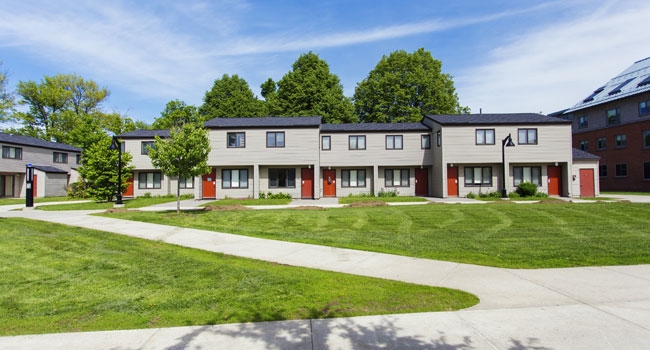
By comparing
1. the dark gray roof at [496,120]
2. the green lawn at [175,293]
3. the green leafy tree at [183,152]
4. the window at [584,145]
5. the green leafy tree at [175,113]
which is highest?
the green leafy tree at [175,113]

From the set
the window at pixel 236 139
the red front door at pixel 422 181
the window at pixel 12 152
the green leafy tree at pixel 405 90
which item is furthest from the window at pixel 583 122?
the window at pixel 12 152

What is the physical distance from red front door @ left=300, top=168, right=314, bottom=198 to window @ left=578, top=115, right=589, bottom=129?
35.1 metres

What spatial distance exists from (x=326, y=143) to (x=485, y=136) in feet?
42.5

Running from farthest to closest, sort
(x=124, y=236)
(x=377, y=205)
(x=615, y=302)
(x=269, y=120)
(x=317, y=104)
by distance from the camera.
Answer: (x=317, y=104), (x=269, y=120), (x=377, y=205), (x=124, y=236), (x=615, y=302)

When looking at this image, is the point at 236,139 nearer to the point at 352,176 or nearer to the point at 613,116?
the point at 352,176

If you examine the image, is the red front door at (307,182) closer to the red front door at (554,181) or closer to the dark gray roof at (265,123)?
the dark gray roof at (265,123)

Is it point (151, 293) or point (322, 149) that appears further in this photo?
point (322, 149)

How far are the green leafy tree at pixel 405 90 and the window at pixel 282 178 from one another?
19826mm

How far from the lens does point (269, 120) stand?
29.4 meters

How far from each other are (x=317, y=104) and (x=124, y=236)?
35637 mm

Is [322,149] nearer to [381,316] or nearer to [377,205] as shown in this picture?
[377,205]

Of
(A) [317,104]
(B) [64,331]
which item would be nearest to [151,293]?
(B) [64,331]

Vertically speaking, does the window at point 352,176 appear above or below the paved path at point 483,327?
above

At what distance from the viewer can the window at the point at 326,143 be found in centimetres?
2984
